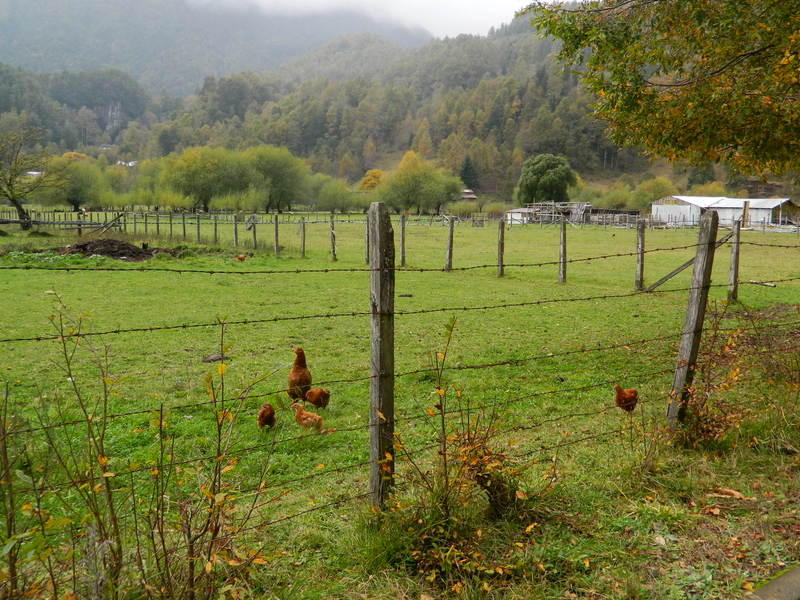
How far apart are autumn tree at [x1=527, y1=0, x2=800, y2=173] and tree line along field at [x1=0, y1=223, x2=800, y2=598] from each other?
3104 mm

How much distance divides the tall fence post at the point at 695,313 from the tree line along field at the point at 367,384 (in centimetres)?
43

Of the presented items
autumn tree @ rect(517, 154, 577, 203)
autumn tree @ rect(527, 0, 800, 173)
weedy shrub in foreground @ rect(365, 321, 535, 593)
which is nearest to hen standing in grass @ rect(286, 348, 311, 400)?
weedy shrub in foreground @ rect(365, 321, 535, 593)

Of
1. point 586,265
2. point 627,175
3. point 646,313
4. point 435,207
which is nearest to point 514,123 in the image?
point 627,175

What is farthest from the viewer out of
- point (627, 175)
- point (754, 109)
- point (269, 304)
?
point (627, 175)

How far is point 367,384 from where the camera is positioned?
7.44 metres

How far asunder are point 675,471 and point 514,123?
154m

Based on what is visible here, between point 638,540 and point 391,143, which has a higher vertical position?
point 391,143

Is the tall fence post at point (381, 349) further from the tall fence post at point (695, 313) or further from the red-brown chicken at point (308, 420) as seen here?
the tall fence post at point (695, 313)

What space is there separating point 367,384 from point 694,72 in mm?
6135

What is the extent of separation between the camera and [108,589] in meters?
2.34

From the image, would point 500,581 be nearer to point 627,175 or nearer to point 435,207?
point 435,207

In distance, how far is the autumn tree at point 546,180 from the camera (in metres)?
86.4

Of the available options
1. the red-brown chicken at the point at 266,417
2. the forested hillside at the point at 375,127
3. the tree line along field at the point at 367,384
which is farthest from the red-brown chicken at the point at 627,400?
the forested hillside at the point at 375,127

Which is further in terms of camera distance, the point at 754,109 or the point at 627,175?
the point at 627,175
